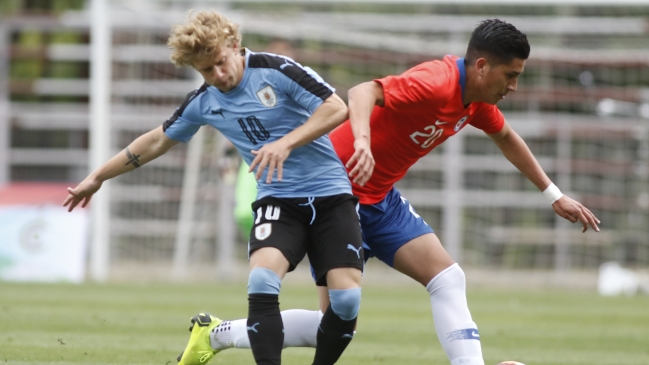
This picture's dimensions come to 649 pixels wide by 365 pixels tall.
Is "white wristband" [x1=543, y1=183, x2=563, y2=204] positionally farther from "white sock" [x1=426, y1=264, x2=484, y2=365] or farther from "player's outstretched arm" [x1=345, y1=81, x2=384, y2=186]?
"player's outstretched arm" [x1=345, y1=81, x2=384, y2=186]

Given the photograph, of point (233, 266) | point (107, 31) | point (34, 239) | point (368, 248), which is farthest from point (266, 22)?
point (368, 248)

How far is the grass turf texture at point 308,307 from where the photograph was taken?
23.5 ft

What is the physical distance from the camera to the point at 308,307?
1057 cm

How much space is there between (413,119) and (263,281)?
120 cm

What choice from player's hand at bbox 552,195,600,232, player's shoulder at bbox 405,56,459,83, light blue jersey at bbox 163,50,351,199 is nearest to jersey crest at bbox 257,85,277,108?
light blue jersey at bbox 163,50,351,199

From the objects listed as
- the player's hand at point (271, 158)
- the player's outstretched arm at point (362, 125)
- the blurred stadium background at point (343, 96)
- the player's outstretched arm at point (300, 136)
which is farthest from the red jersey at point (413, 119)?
the blurred stadium background at point (343, 96)

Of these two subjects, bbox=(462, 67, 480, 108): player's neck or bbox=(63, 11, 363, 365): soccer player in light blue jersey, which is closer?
bbox=(63, 11, 363, 365): soccer player in light blue jersey

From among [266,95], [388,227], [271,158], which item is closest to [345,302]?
[388,227]

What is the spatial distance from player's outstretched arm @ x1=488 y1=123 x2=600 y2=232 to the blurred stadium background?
10802 mm

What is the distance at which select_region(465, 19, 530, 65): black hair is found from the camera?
5410 mm

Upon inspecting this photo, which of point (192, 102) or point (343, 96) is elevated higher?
point (343, 96)

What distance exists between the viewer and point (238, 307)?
10.6m

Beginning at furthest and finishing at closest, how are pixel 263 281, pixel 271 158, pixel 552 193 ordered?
pixel 552 193 < pixel 263 281 < pixel 271 158

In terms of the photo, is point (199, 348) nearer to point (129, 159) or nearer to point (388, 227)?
point (129, 159)
